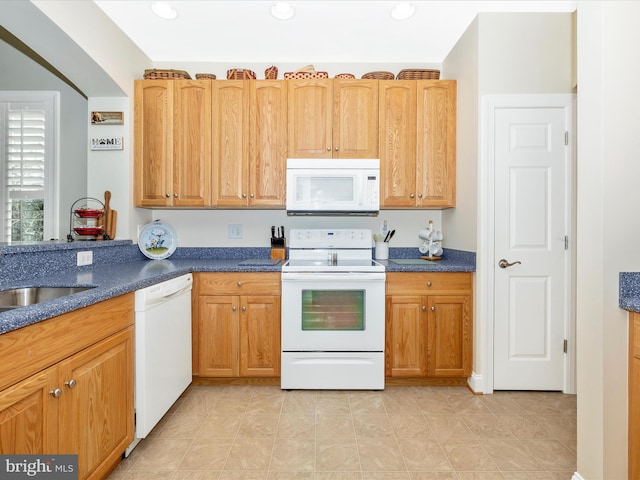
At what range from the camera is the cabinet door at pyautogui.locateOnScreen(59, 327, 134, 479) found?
49.9 inches

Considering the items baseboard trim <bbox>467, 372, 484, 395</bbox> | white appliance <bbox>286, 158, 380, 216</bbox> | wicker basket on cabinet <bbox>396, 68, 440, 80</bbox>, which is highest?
wicker basket on cabinet <bbox>396, 68, 440, 80</bbox>

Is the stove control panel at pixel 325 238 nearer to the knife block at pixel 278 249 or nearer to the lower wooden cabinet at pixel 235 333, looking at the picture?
the knife block at pixel 278 249

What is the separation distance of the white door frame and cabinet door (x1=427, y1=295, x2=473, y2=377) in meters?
0.09

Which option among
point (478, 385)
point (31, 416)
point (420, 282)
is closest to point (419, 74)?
point (420, 282)

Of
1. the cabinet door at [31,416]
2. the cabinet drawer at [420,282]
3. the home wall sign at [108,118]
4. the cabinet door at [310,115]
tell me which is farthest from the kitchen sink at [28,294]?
the cabinet drawer at [420,282]

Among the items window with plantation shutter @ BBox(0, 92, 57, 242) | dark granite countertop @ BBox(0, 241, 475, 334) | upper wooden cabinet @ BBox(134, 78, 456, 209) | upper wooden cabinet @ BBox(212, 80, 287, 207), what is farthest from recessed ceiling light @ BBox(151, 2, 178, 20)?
dark granite countertop @ BBox(0, 241, 475, 334)

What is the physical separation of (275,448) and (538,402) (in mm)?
1815

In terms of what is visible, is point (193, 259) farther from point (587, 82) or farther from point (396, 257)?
point (587, 82)

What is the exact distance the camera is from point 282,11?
8.63 ft

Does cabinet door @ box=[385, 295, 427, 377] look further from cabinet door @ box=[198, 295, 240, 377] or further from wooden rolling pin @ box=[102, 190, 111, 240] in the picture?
wooden rolling pin @ box=[102, 190, 111, 240]

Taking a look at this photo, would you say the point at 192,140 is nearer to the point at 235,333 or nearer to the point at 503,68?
the point at 235,333

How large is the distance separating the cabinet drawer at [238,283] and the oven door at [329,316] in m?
0.10

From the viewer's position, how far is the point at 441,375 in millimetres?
2533

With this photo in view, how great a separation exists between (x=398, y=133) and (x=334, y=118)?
0.54 meters
